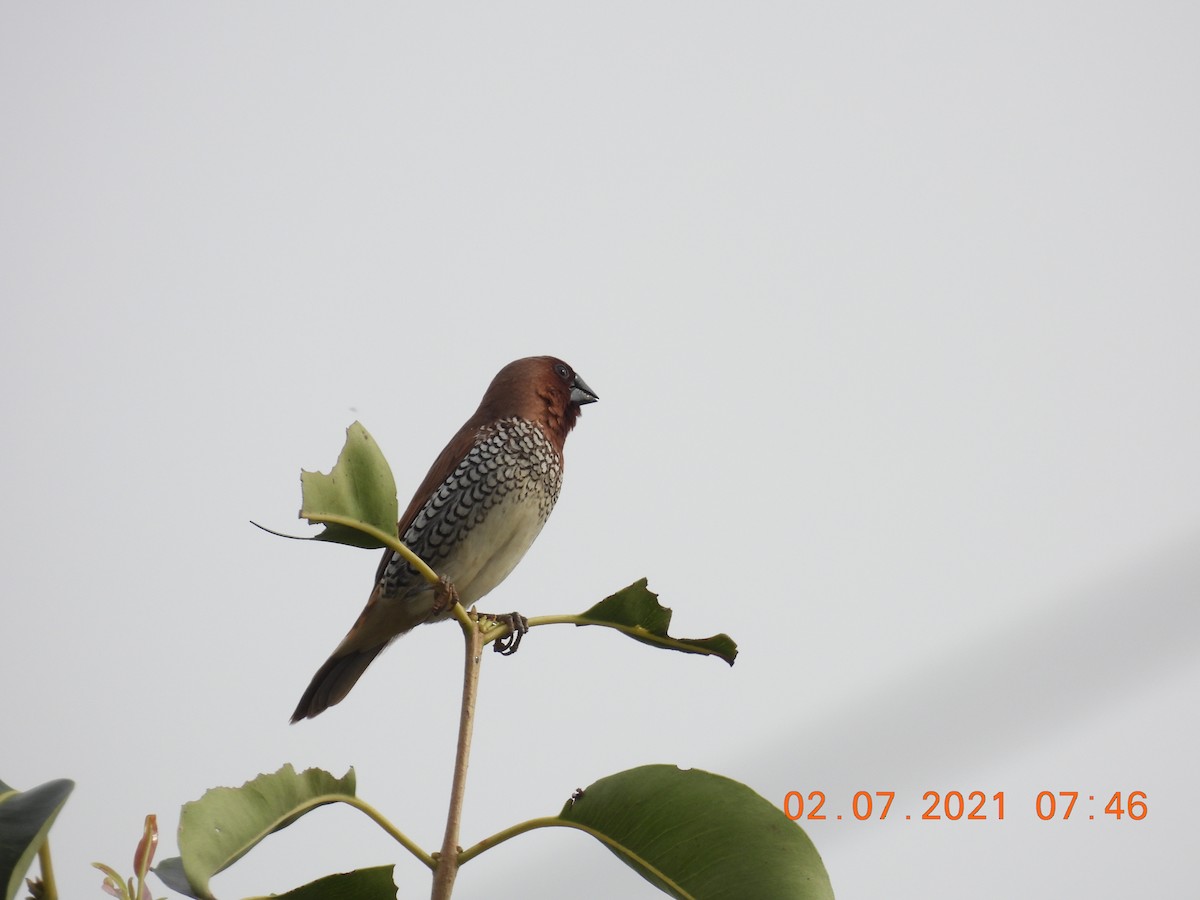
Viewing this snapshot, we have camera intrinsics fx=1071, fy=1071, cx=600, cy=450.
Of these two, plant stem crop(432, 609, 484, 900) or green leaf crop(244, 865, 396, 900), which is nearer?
plant stem crop(432, 609, 484, 900)

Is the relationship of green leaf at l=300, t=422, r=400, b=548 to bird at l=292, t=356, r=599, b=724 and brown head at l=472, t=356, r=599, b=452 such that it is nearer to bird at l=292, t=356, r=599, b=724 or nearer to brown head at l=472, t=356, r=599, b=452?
bird at l=292, t=356, r=599, b=724

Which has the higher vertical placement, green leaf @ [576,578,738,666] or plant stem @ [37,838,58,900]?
green leaf @ [576,578,738,666]

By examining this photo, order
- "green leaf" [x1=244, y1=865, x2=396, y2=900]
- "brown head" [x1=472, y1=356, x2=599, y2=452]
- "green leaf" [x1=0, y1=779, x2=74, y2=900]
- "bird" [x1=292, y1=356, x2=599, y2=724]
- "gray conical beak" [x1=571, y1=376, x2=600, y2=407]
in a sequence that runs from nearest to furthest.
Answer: "green leaf" [x1=0, y1=779, x2=74, y2=900] < "green leaf" [x1=244, y1=865, x2=396, y2=900] < "bird" [x1=292, y1=356, x2=599, y2=724] < "brown head" [x1=472, y1=356, x2=599, y2=452] < "gray conical beak" [x1=571, y1=376, x2=600, y2=407]

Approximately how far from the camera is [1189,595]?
4477 millimetres

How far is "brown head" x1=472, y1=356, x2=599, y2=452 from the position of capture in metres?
3.46

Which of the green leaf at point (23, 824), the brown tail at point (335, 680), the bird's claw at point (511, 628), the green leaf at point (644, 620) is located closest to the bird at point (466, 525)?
the brown tail at point (335, 680)

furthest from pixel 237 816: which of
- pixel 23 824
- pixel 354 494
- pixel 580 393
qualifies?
pixel 580 393

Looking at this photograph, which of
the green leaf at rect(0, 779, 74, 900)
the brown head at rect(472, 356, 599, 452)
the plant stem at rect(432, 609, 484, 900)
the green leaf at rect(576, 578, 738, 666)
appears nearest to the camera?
the green leaf at rect(0, 779, 74, 900)

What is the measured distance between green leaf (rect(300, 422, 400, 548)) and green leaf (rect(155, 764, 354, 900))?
1.06 ft

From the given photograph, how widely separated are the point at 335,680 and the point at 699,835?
2.17 metres

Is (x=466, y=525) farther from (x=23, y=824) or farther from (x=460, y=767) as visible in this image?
(x=23, y=824)

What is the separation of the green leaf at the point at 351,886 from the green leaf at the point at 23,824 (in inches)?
13.3

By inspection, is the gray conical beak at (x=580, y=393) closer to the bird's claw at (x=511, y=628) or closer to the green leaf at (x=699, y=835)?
the bird's claw at (x=511, y=628)

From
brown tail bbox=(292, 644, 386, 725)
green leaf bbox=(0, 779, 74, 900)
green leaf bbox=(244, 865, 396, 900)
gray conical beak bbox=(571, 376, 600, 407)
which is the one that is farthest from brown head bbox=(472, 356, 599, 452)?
green leaf bbox=(0, 779, 74, 900)
